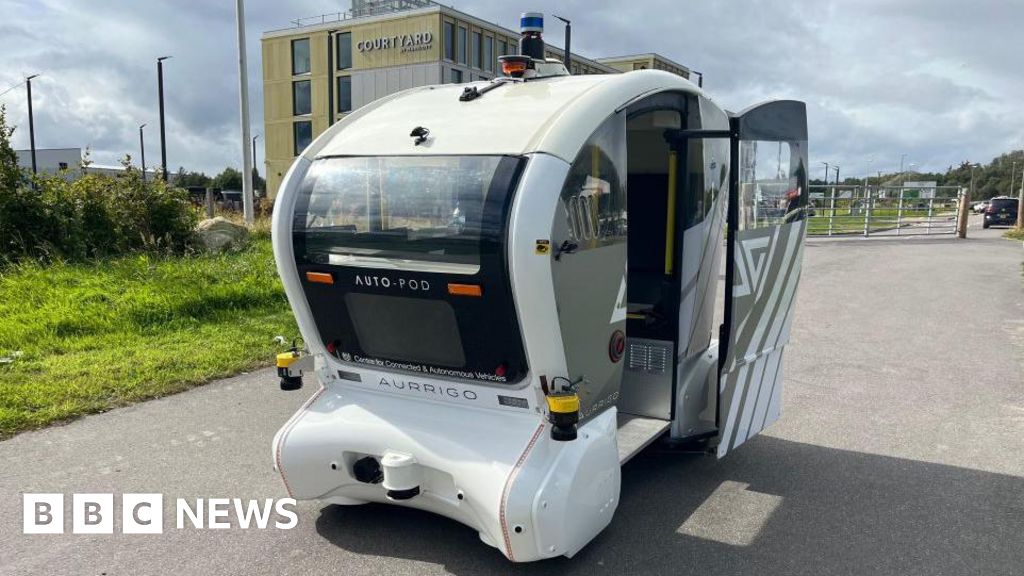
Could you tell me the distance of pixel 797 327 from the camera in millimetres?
9883

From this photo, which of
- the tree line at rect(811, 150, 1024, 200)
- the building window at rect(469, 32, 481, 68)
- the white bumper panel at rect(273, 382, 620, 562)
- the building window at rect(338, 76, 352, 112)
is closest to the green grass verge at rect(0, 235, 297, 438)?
the white bumper panel at rect(273, 382, 620, 562)

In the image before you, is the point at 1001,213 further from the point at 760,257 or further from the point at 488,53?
the point at 760,257

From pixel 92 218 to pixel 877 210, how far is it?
21.6 metres

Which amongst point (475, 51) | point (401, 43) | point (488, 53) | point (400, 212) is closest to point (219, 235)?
point (400, 212)

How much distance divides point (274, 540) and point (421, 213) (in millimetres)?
1938

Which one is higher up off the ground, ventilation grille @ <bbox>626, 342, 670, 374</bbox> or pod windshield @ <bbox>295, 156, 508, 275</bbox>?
pod windshield @ <bbox>295, 156, 508, 275</bbox>

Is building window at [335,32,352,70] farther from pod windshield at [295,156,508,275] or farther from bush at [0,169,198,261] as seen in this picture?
pod windshield at [295,156,508,275]

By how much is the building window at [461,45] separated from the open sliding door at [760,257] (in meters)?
41.7

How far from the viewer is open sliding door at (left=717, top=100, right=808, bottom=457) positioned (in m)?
4.37

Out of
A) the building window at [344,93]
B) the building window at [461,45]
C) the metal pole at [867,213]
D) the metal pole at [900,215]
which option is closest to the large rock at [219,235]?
the metal pole at [867,213]

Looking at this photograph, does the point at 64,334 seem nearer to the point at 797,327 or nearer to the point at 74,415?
the point at 74,415

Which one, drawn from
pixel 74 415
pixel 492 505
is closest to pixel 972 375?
pixel 492 505

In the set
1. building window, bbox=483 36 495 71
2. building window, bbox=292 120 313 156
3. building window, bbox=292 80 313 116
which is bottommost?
building window, bbox=292 120 313 156

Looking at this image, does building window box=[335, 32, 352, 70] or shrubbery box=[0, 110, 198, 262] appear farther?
building window box=[335, 32, 352, 70]
